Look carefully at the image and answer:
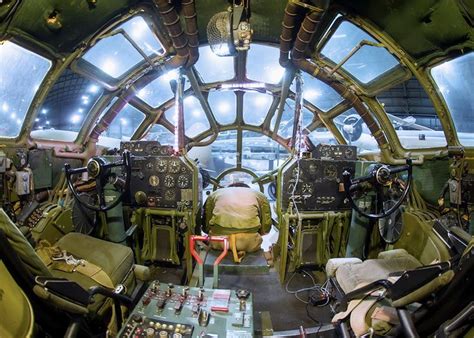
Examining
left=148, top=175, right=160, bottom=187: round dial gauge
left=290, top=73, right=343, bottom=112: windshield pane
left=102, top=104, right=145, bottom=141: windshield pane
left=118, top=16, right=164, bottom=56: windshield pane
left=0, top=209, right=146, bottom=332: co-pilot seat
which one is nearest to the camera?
left=0, top=209, right=146, bottom=332: co-pilot seat

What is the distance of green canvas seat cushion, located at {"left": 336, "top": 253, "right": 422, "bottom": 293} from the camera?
6.31 ft

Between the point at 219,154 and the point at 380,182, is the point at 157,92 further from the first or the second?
the point at 380,182

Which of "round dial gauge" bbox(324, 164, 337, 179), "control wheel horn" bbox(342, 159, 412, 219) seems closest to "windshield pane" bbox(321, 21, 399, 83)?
"round dial gauge" bbox(324, 164, 337, 179)

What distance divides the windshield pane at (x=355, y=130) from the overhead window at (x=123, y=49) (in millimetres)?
3294

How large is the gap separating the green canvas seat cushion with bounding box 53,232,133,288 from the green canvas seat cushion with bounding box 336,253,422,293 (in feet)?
5.45

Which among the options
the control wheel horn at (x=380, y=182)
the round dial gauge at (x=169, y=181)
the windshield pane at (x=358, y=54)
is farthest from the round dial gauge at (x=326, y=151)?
the round dial gauge at (x=169, y=181)

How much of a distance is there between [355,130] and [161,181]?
3515 millimetres

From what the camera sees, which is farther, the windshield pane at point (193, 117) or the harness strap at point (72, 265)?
the windshield pane at point (193, 117)

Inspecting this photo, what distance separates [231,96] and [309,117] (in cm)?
160

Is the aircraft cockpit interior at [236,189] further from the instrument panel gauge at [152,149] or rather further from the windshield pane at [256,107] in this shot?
the windshield pane at [256,107]

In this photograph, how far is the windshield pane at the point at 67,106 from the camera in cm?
360

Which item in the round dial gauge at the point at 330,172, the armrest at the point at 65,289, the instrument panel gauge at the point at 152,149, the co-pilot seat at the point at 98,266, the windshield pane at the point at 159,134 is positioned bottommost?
the co-pilot seat at the point at 98,266

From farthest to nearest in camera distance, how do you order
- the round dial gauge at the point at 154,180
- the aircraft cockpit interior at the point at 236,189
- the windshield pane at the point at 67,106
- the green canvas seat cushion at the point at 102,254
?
the windshield pane at the point at 67,106 < the round dial gauge at the point at 154,180 < the green canvas seat cushion at the point at 102,254 < the aircraft cockpit interior at the point at 236,189

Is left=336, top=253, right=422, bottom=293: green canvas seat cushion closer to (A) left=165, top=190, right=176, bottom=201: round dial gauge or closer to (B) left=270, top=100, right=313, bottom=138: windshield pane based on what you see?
(A) left=165, top=190, right=176, bottom=201: round dial gauge
